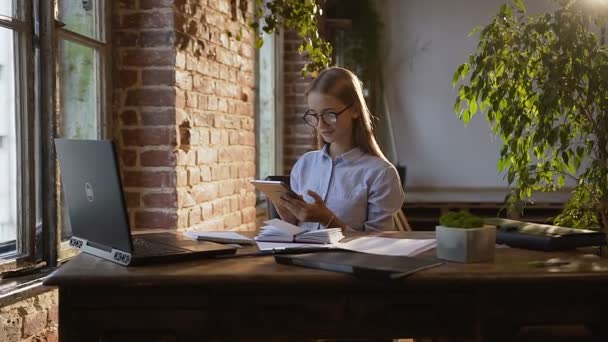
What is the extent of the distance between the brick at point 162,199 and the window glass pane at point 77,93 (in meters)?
0.33

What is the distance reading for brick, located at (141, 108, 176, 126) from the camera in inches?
119

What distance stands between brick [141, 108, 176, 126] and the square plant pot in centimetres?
147

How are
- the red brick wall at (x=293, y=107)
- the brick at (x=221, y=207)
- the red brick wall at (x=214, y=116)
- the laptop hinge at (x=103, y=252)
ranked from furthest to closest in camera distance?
the red brick wall at (x=293, y=107) → the brick at (x=221, y=207) → the red brick wall at (x=214, y=116) → the laptop hinge at (x=103, y=252)

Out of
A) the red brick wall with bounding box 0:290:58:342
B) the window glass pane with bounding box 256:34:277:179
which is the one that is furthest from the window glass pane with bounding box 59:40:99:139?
the window glass pane with bounding box 256:34:277:179

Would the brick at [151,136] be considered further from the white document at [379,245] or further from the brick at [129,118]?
the white document at [379,245]

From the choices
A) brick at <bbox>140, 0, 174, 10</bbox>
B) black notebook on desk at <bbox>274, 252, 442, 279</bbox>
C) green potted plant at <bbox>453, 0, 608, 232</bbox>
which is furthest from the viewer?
brick at <bbox>140, 0, 174, 10</bbox>

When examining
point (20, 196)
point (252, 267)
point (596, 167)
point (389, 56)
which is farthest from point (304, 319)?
point (389, 56)

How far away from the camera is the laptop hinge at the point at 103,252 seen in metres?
1.79

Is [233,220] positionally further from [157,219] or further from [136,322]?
[136,322]

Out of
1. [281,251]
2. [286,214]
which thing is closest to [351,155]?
[286,214]

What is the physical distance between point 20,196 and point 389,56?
564cm

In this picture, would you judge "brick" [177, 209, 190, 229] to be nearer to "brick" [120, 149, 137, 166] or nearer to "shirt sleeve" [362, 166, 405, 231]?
"brick" [120, 149, 137, 166]

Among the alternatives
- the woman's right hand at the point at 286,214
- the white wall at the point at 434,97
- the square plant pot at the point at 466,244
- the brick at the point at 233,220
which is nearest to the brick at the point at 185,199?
the brick at the point at 233,220

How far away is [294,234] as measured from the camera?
2164 millimetres
